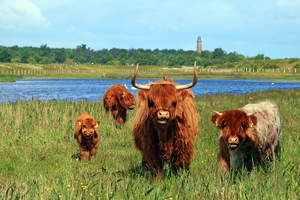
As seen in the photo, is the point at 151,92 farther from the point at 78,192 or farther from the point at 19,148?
the point at 19,148

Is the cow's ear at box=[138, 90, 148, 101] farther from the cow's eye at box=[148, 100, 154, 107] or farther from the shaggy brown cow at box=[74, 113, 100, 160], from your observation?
the shaggy brown cow at box=[74, 113, 100, 160]

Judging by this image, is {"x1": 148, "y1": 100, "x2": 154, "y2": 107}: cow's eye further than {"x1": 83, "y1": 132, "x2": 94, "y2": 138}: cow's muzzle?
No

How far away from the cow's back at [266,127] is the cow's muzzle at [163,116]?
143cm

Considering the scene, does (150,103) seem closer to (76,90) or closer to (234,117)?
(234,117)

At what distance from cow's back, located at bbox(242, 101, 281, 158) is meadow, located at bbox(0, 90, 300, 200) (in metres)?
0.30

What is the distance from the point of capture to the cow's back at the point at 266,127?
17.6ft

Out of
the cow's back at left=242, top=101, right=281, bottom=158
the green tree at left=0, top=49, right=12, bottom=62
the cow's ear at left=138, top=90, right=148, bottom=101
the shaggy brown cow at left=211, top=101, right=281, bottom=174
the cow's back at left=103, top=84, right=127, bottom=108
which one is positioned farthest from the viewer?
the green tree at left=0, top=49, right=12, bottom=62

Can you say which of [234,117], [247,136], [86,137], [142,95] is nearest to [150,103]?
[142,95]

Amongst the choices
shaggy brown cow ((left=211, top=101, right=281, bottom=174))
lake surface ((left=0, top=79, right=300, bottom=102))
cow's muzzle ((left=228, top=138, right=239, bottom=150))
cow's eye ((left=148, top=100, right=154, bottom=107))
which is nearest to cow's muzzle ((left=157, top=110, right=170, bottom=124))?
cow's eye ((left=148, top=100, right=154, bottom=107))

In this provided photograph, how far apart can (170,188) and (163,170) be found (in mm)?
1212

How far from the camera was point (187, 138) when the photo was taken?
223 inches

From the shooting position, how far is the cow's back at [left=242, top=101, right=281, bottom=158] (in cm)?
538

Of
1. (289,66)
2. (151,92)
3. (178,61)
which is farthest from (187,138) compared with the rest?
(178,61)

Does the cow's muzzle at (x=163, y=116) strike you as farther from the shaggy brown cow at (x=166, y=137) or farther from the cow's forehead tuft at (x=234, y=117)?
the cow's forehead tuft at (x=234, y=117)
